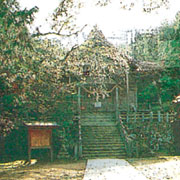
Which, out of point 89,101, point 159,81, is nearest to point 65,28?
point 89,101

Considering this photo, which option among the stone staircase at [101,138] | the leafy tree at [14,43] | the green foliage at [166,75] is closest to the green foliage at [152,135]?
the stone staircase at [101,138]

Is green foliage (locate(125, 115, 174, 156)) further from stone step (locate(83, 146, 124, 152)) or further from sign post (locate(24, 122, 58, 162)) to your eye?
sign post (locate(24, 122, 58, 162))

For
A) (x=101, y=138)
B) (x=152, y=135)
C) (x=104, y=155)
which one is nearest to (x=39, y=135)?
(x=104, y=155)

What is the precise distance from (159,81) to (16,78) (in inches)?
818

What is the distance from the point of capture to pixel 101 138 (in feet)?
69.7

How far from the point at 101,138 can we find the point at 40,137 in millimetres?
5323

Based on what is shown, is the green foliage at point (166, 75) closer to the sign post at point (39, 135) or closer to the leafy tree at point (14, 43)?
the sign post at point (39, 135)

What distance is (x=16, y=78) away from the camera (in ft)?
49.1

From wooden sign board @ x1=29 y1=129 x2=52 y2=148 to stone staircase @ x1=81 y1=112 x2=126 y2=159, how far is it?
8.95 feet

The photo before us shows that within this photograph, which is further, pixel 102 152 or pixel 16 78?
pixel 102 152

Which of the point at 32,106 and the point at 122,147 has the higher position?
the point at 32,106

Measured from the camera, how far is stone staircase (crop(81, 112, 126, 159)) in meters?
19.2

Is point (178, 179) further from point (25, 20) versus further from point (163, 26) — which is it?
point (163, 26)

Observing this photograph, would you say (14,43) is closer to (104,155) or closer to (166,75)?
(104,155)
